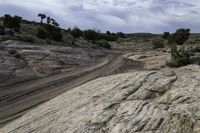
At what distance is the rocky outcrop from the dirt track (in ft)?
5.47

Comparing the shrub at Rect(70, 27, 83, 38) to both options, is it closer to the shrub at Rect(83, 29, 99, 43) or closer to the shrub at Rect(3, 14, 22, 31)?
the shrub at Rect(83, 29, 99, 43)

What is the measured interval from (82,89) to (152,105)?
7.48m

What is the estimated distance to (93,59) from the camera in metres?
49.7

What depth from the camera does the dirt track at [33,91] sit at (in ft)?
79.0

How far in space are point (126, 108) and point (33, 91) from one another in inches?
453

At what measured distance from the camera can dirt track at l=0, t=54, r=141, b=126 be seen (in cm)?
2409

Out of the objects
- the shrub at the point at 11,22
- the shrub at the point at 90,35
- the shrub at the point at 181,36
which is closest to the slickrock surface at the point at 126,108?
the shrub at the point at 11,22

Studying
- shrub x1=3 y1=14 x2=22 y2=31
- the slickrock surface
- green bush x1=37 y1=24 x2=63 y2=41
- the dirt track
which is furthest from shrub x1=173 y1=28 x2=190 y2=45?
the slickrock surface

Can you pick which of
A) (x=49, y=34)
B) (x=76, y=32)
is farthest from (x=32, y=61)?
(x=76, y=32)

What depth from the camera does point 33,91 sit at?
2908cm

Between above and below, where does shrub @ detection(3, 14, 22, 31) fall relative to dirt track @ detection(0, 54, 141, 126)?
above

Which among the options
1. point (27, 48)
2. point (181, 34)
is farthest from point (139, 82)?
point (181, 34)

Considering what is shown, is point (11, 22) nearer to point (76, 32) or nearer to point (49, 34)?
point (49, 34)

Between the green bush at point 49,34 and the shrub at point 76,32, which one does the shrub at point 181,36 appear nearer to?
the shrub at point 76,32
